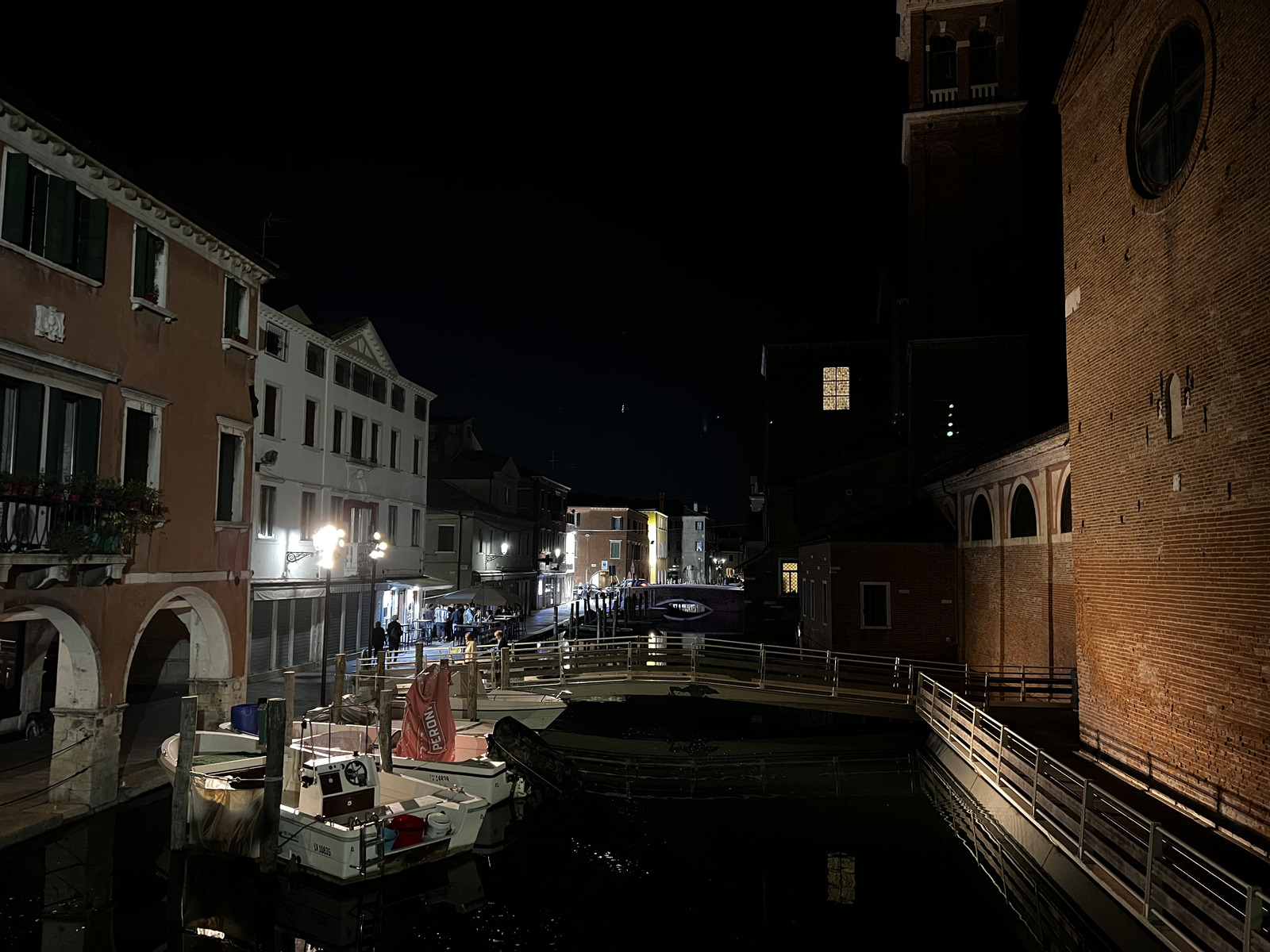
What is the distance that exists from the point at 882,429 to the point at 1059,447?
22470mm

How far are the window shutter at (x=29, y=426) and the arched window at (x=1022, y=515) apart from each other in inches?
821

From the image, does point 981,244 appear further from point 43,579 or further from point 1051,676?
point 43,579

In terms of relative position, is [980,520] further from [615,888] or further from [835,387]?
[835,387]

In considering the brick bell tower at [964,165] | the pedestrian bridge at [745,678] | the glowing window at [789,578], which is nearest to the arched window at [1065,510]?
the pedestrian bridge at [745,678]

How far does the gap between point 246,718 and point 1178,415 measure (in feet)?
55.4

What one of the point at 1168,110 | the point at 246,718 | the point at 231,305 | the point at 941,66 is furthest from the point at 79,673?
the point at 941,66

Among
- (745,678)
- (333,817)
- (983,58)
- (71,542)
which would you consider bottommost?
(333,817)

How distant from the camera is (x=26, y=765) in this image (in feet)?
54.0

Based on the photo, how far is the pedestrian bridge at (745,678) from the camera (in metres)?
22.4

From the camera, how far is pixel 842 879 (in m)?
14.5

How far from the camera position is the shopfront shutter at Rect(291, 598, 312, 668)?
94.2 feet

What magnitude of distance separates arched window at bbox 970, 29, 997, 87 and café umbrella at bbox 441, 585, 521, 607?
2666cm

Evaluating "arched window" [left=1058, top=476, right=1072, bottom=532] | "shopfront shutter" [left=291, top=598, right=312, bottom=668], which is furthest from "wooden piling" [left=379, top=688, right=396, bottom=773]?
"arched window" [left=1058, top=476, right=1072, bottom=532]

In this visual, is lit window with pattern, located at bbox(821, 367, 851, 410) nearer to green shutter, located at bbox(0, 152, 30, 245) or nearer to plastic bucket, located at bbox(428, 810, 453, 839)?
plastic bucket, located at bbox(428, 810, 453, 839)
